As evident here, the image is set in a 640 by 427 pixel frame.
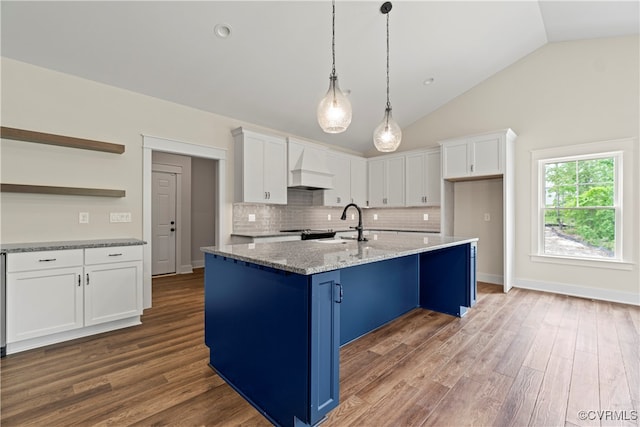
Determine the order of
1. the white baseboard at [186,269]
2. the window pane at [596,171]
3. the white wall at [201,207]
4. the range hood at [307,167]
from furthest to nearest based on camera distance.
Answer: the white wall at [201,207], the white baseboard at [186,269], the range hood at [307,167], the window pane at [596,171]

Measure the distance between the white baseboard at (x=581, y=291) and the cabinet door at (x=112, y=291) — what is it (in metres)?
5.41

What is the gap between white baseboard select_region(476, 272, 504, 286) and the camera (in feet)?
16.3

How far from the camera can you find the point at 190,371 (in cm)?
217

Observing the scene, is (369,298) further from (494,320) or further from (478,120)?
(478,120)

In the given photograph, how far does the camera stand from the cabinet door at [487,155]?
14.6 feet

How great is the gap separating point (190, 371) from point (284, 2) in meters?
3.45

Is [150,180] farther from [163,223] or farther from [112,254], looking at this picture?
[163,223]

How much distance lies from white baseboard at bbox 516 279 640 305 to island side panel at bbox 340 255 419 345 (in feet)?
7.95

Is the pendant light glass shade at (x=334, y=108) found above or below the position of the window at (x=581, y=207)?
above

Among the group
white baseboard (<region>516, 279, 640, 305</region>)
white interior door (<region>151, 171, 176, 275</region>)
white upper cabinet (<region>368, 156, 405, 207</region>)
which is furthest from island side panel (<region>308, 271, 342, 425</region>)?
white interior door (<region>151, 171, 176, 275</region>)

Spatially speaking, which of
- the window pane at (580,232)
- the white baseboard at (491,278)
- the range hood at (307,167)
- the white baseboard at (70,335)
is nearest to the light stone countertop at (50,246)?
the white baseboard at (70,335)

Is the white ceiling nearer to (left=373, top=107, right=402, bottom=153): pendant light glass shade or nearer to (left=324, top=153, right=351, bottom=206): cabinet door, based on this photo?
(left=324, top=153, right=351, bottom=206): cabinet door

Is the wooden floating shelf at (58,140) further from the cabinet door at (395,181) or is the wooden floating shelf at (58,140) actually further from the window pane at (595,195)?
the window pane at (595,195)

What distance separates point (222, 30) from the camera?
3055 millimetres
